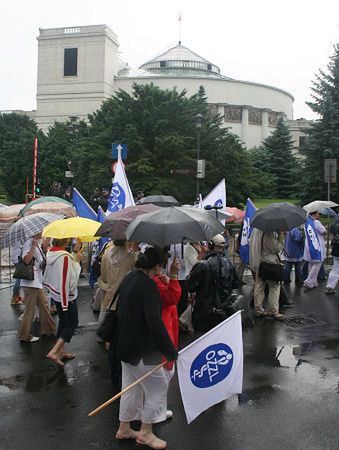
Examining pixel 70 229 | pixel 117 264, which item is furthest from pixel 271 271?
pixel 70 229

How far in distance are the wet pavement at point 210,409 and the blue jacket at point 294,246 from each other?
13.2ft

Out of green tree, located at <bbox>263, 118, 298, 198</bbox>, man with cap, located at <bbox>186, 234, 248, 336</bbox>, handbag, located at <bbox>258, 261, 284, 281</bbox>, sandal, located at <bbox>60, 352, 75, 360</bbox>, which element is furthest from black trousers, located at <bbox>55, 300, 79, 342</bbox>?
green tree, located at <bbox>263, 118, 298, 198</bbox>

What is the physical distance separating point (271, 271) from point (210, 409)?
155 inches

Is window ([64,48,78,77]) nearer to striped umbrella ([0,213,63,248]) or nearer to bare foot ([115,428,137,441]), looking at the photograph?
striped umbrella ([0,213,63,248])

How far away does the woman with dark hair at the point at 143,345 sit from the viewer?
4500 mm

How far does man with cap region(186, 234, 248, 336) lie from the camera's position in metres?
6.46

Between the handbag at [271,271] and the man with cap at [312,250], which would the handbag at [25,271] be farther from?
the man with cap at [312,250]

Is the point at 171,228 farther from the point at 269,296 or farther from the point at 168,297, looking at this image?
the point at 269,296

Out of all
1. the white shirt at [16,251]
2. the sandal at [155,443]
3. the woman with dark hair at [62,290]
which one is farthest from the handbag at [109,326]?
the white shirt at [16,251]

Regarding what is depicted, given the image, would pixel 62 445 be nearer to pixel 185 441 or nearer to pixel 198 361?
pixel 185 441

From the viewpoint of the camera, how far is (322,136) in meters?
32.1

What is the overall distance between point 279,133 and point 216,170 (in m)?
24.6

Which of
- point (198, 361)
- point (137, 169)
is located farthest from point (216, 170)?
point (198, 361)

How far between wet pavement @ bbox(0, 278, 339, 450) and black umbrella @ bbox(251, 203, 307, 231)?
168 cm
